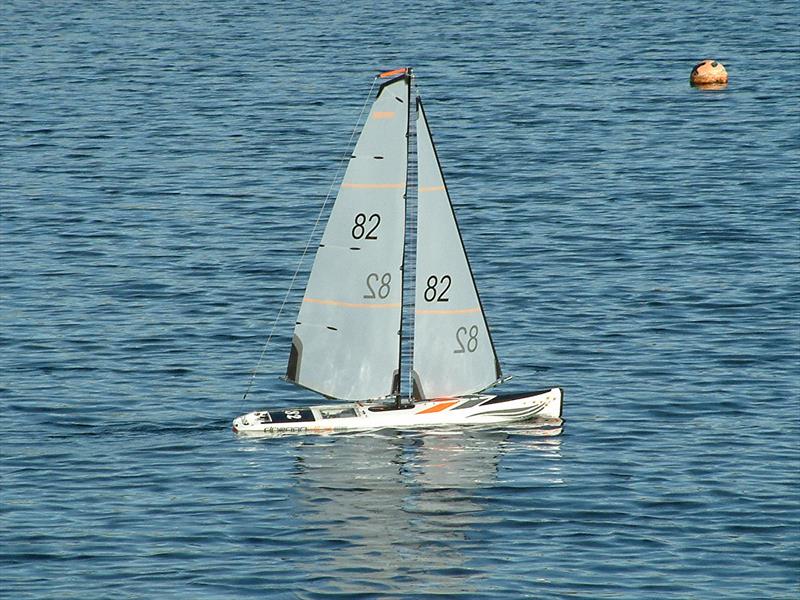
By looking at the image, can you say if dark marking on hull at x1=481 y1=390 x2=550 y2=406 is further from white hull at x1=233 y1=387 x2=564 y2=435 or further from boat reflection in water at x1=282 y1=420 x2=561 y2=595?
boat reflection in water at x1=282 y1=420 x2=561 y2=595

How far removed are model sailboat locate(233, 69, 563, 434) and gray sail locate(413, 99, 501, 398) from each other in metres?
0.02

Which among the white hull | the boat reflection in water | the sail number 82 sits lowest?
the boat reflection in water

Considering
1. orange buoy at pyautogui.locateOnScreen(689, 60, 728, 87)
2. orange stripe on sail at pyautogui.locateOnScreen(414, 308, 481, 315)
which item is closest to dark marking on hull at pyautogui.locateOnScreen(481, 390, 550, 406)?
orange stripe on sail at pyautogui.locateOnScreen(414, 308, 481, 315)

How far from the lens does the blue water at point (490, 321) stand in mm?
33156

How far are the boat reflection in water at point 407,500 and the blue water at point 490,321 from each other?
0.29 feet

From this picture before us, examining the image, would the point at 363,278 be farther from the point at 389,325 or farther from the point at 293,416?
the point at 293,416

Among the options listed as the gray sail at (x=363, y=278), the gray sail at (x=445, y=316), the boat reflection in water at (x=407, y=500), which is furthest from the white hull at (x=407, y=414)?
the gray sail at (x=363, y=278)

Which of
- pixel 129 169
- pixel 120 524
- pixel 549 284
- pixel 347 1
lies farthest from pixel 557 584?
pixel 347 1

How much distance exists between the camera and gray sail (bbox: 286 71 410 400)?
1551 inches

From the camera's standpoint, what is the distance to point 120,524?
34.6 metres

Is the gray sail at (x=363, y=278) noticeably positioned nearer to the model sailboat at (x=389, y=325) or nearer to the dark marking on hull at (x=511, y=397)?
the model sailboat at (x=389, y=325)

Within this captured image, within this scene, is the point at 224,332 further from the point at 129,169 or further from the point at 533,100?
the point at 533,100

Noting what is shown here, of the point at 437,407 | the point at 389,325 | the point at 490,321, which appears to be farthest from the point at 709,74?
the point at 437,407

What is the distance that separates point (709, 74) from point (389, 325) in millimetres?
58273
